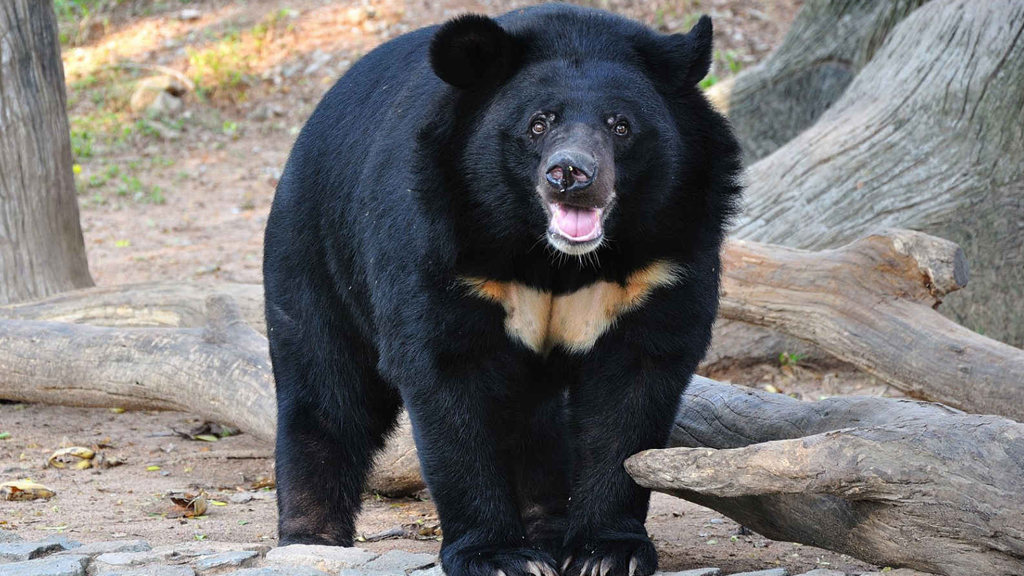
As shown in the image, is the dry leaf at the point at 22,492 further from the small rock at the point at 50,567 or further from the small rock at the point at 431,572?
the small rock at the point at 431,572

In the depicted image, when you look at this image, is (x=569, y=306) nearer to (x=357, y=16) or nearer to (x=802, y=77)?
(x=802, y=77)

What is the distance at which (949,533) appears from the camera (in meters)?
2.58

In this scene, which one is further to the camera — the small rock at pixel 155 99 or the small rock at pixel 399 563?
the small rock at pixel 155 99

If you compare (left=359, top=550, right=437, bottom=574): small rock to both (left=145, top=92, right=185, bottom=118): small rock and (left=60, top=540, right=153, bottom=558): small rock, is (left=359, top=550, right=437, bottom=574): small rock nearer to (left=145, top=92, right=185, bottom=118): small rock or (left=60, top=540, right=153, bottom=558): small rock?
(left=60, top=540, right=153, bottom=558): small rock

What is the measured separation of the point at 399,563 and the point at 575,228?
1045 millimetres

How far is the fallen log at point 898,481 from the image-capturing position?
2.51m

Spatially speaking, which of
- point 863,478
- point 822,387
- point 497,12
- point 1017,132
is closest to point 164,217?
point 497,12

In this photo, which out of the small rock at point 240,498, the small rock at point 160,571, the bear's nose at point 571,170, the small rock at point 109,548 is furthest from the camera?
the small rock at point 240,498

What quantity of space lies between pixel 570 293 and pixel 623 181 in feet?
1.16

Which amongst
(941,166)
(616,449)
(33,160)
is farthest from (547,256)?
(33,160)

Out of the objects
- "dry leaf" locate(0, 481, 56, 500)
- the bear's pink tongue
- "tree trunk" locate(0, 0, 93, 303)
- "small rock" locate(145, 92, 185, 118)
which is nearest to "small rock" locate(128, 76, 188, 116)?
"small rock" locate(145, 92, 185, 118)

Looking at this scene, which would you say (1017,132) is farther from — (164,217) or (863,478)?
(164,217)

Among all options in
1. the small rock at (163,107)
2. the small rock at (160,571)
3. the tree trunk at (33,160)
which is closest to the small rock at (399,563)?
the small rock at (160,571)

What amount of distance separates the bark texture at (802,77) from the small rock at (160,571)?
18.7 feet
